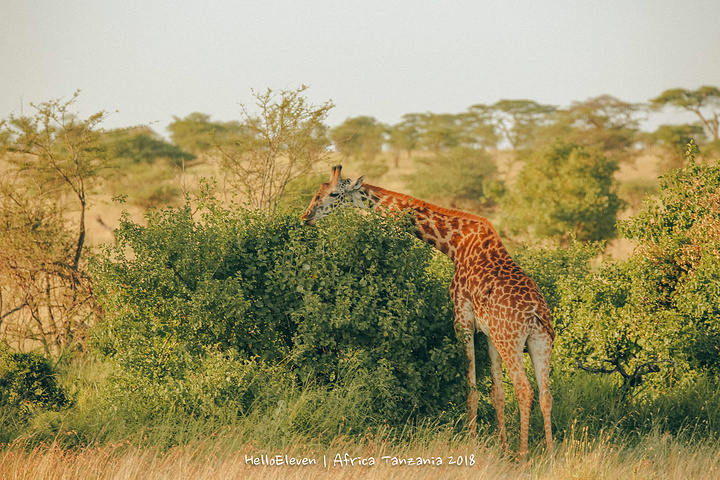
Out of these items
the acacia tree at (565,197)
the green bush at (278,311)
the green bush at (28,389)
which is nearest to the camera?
the green bush at (278,311)

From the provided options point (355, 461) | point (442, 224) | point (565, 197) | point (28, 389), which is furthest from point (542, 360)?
point (565, 197)

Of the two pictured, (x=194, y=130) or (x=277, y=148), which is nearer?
(x=277, y=148)

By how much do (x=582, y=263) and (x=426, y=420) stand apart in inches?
195

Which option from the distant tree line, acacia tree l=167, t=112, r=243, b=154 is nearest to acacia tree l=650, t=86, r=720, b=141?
the distant tree line

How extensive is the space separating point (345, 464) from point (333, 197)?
116 inches

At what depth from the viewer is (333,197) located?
7824 mm

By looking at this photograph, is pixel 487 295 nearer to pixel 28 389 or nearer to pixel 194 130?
pixel 28 389

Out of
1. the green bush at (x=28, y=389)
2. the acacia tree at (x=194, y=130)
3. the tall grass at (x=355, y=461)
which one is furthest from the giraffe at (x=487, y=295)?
the acacia tree at (x=194, y=130)

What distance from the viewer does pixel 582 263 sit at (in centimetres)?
1112

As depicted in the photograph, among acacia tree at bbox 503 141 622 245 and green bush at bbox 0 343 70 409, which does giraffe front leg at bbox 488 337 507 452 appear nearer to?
green bush at bbox 0 343 70 409

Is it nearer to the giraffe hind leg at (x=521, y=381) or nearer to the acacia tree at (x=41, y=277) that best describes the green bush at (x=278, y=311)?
the giraffe hind leg at (x=521, y=381)

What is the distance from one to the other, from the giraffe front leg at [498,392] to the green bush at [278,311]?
12.5 inches

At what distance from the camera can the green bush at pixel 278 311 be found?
273 inches

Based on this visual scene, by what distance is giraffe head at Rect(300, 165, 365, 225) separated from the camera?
762cm
